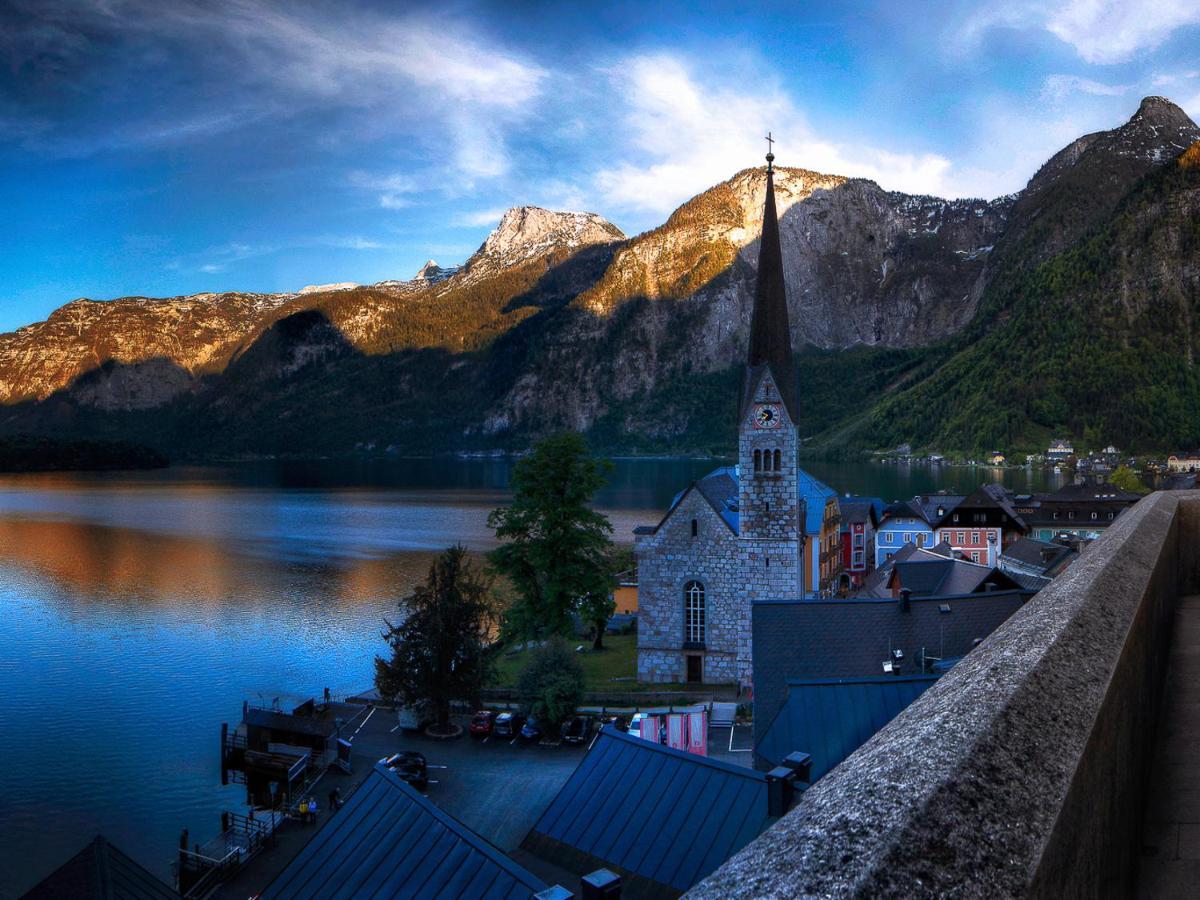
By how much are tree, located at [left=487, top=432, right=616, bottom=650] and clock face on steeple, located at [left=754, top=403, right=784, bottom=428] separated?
8.73 m

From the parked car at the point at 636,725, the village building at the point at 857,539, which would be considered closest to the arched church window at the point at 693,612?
the parked car at the point at 636,725

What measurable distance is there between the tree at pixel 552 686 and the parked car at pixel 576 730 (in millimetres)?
239

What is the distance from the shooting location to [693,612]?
3356cm

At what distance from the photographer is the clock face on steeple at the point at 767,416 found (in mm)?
33094

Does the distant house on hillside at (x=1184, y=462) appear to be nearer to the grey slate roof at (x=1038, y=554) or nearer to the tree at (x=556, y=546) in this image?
the grey slate roof at (x=1038, y=554)

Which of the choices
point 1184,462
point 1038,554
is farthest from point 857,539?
point 1184,462

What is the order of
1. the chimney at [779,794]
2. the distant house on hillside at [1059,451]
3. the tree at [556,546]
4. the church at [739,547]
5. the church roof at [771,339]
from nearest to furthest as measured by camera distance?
1. the chimney at [779,794]
2. the church at [739,547]
3. the church roof at [771,339]
4. the tree at [556,546]
5. the distant house on hillside at [1059,451]

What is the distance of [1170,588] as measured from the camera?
26.5ft

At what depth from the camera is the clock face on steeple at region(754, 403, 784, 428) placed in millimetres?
33094

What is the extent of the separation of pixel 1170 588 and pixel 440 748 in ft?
83.0

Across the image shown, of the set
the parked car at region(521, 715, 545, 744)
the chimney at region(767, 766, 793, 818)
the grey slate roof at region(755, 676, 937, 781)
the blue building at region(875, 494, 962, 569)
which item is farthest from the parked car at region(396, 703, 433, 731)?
the blue building at region(875, 494, 962, 569)

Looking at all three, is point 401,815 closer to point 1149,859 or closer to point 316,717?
point 1149,859

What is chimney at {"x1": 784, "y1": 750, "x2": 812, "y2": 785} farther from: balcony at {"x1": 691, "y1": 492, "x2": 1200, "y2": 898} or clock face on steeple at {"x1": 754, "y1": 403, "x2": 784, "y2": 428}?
clock face on steeple at {"x1": 754, "y1": 403, "x2": 784, "y2": 428}

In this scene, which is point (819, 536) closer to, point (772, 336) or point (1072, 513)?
point (772, 336)
